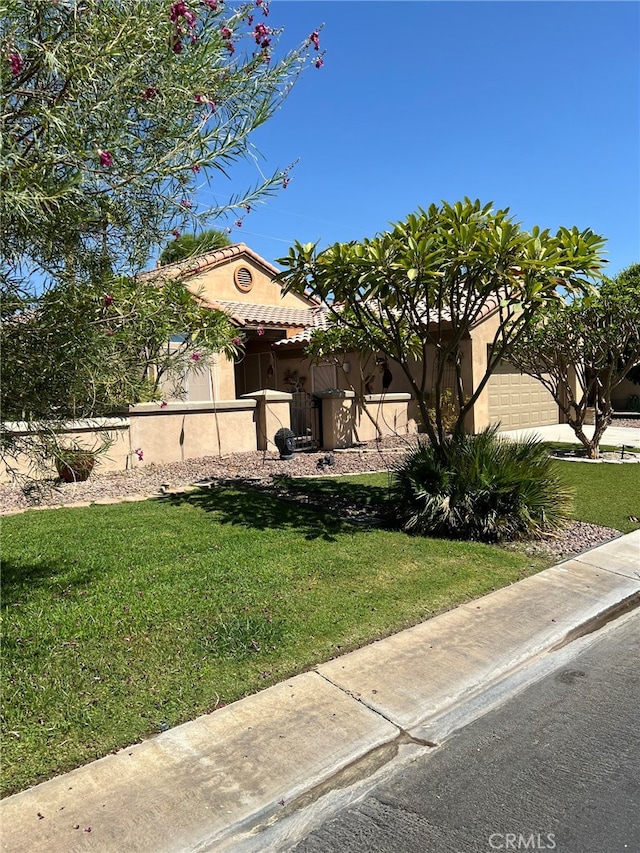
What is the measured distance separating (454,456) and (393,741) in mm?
4863

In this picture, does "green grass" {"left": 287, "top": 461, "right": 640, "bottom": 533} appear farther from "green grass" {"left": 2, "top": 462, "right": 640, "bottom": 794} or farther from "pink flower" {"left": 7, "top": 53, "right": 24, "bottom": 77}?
"pink flower" {"left": 7, "top": 53, "right": 24, "bottom": 77}

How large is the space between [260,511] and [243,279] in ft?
44.7

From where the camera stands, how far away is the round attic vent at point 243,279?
795 inches

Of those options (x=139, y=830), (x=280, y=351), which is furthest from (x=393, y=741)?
(x=280, y=351)

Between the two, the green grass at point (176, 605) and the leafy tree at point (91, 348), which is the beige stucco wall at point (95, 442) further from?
the green grass at point (176, 605)

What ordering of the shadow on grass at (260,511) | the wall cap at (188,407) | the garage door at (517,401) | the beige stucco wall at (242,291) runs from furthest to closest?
the beige stucco wall at (242,291) → the garage door at (517,401) → the wall cap at (188,407) → the shadow on grass at (260,511)

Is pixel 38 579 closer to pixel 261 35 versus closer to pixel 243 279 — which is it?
pixel 261 35

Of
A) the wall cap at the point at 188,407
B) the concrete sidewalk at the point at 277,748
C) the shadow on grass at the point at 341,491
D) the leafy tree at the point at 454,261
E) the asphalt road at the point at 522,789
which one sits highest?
the leafy tree at the point at 454,261

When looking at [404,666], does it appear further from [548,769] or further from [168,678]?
[168,678]

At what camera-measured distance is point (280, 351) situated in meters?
20.7

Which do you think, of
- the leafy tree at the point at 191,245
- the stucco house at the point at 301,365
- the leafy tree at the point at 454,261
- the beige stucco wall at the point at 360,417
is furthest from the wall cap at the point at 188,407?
the leafy tree at the point at 191,245

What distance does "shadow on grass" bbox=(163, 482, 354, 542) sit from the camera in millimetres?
7676

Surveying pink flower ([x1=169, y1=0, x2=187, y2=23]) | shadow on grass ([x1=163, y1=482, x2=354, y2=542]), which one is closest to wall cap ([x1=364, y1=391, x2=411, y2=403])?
shadow on grass ([x1=163, y1=482, x2=354, y2=542])

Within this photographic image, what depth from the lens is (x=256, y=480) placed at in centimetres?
1068
